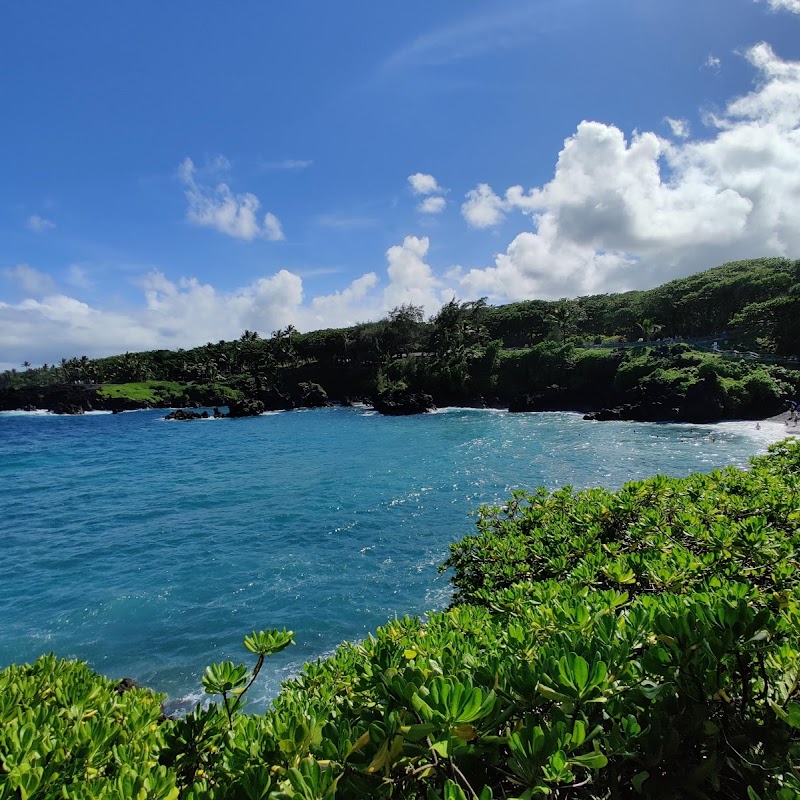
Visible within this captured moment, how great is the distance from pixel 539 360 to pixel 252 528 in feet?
175

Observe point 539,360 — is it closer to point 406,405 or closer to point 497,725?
point 406,405

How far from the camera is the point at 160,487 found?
982 inches

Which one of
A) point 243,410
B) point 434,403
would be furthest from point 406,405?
point 243,410

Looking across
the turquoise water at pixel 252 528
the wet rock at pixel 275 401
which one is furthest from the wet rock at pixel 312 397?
the turquoise water at pixel 252 528

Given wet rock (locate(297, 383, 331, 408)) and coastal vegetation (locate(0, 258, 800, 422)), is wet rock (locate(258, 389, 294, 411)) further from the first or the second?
wet rock (locate(297, 383, 331, 408))

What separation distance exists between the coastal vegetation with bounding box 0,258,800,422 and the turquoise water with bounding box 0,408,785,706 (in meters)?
9.70

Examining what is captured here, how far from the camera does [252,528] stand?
1772 cm

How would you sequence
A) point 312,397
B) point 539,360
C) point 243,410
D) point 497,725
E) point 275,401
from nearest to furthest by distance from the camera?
1. point 497,725
2. point 539,360
3. point 243,410
4. point 275,401
5. point 312,397

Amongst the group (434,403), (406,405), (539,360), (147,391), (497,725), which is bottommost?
(434,403)

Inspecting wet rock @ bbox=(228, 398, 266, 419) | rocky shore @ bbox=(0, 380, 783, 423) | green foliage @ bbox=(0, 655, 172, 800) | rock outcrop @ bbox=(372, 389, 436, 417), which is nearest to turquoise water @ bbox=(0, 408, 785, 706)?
rocky shore @ bbox=(0, 380, 783, 423)

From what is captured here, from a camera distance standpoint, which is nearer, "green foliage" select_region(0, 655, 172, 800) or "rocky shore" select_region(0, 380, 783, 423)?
"green foliage" select_region(0, 655, 172, 800)

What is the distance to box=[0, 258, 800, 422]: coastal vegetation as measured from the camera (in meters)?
45.6

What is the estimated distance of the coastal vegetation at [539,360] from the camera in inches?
1795

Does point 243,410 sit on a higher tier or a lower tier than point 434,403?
higher
